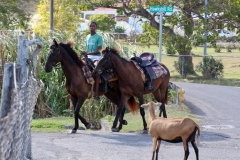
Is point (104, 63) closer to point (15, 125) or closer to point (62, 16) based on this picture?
point (15, 125)

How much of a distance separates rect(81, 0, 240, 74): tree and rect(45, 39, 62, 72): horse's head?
16887 millimetres

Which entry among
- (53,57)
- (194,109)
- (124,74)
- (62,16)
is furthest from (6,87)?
(62,16)

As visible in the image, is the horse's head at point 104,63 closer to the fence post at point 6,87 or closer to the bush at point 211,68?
the fence post at point 6,87

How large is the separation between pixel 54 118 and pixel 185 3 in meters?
15.2

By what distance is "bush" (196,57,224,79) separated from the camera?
30734mm

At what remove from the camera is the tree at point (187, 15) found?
95.8 ft

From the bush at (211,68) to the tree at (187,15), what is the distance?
1.29m

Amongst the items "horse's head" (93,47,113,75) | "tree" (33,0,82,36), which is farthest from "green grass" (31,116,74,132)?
"tree" (33,0,82,36)

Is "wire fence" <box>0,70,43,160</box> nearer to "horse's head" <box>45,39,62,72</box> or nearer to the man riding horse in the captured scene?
"horse's head" <box>45,39,62,72</box>

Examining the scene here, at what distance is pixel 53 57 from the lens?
13039 millimetres

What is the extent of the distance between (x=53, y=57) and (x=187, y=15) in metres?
18.6

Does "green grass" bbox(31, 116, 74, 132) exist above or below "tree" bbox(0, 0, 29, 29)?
below

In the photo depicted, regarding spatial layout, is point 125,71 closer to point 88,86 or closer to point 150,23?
point 88,86

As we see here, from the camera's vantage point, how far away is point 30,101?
7449mm
